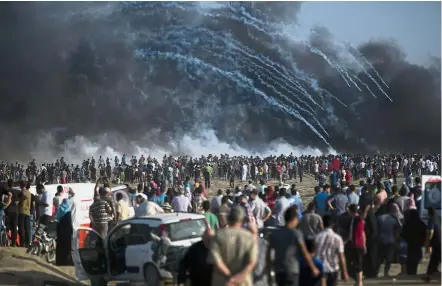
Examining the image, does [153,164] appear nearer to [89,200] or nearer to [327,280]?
[89,200]

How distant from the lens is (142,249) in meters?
12.3

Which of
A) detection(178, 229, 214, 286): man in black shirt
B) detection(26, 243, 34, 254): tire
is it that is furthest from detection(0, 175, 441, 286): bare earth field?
detection(178, 229, 214, 286): man in black shirt

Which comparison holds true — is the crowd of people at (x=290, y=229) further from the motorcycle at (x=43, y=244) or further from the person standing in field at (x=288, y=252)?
the motorcycle at (x=43, y=244)

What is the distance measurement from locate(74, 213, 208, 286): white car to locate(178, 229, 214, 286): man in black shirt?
3.06 m

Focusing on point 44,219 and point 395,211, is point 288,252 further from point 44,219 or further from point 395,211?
point 44,219

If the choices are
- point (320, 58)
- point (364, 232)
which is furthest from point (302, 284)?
point (320, 58)

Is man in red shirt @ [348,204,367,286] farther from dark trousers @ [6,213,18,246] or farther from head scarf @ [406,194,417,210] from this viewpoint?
dark trousers @ [6,213,18,246]

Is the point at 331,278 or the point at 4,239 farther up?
→ the point at 4,239

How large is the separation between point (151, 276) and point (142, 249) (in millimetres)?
441

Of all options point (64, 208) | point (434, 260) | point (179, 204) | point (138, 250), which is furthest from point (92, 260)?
point (434, 260)

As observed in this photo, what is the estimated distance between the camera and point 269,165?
149 ft

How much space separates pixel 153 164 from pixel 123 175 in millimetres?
2497

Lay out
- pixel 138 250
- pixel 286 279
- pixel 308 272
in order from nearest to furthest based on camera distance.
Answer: pixel 286 279, pixel 308 272, pixel 138 250

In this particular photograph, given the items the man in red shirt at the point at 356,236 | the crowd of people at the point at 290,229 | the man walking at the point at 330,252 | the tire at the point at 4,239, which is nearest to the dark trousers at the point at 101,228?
the crowd of people at the point at 290,229
